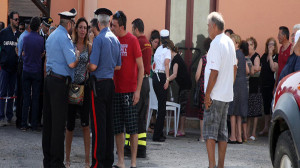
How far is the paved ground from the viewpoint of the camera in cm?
858

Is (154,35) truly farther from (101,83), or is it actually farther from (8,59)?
(101,83)

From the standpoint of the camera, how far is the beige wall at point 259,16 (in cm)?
1388

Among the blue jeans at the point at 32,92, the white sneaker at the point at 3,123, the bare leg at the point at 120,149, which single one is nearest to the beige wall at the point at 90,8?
the blue jeans at the point at 32,92

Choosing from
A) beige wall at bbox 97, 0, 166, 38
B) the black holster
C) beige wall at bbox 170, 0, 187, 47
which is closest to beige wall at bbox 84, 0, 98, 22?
beige wall at bbox 97, 0, 166, 38

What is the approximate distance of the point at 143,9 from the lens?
1399 cm

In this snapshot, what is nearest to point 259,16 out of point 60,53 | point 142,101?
point 142,101

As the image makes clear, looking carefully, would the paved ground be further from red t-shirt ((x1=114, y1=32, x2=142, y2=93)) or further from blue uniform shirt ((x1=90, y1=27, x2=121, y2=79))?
blue uniform shirt ((x1=90, y1=27, x2=121, y2=79))

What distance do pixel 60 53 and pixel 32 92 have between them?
14.9 feet

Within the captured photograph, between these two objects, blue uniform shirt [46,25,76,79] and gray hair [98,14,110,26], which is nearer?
blue uniform shirt [46,25,76,79]

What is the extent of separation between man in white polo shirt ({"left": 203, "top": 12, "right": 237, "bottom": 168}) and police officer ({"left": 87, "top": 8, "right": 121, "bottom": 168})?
48.3 inches

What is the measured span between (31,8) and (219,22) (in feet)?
60.6

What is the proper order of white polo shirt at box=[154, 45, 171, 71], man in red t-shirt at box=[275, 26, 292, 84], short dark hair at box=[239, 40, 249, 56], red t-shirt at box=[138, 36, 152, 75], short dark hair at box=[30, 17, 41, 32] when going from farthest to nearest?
short dark hair at box=[239, 40, 249, 56] < white polo shirt at box=[154, 45, 171, 71] < short dark hair at box=[30, 17, 41, 32] < man in red t-shirt at box=[275, 26, 292, 84] < red t-shirt at box=[138, 36, 152, 75]

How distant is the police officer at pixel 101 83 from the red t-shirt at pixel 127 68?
46cm

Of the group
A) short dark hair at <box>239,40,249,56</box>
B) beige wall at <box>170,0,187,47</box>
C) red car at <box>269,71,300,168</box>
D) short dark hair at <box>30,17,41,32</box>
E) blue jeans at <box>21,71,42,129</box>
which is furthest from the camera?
beige wall at <box>170,0,187,47</box>
